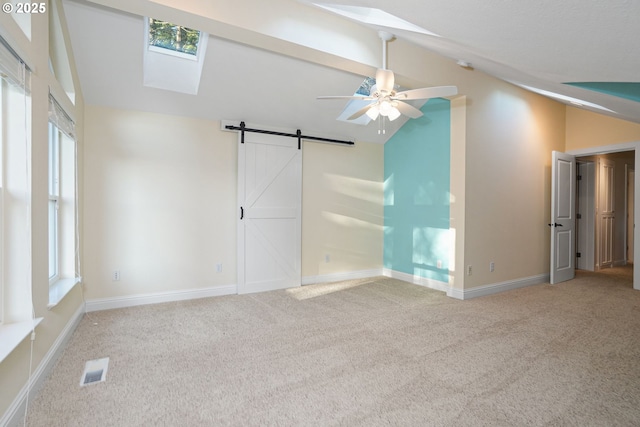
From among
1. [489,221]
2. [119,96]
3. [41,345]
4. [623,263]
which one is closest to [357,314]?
[489,221]

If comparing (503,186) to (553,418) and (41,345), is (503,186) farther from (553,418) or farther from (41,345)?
(41,345)

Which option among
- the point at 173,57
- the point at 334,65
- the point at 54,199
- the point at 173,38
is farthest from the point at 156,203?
the point at 334,65

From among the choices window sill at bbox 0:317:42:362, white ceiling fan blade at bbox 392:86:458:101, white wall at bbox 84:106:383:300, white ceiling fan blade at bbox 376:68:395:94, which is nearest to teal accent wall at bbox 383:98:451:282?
white wall at bbox 84:106:383:300

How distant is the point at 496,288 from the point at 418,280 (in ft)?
3.45

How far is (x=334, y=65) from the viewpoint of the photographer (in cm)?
332

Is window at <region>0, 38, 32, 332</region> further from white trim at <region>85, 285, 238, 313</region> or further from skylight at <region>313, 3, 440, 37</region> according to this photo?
skylight at <region>313, 3, 440, 37</region>

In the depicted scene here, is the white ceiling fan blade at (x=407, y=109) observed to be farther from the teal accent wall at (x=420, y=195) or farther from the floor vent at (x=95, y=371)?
the floor vent at (x=95, y=371)

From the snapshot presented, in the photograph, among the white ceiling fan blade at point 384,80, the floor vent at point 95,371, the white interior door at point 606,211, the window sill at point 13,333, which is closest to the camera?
the window sill at point 13,333

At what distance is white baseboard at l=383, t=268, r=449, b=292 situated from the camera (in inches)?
184

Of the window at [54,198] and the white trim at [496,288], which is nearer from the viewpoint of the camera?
the window at [54,198]

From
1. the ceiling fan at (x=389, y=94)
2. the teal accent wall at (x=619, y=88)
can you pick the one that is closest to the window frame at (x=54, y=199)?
the ceiling fan at (x=389, y=94)

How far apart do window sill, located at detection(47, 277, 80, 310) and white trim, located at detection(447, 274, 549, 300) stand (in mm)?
4168

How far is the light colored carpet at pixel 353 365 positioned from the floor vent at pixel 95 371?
46 millimetres

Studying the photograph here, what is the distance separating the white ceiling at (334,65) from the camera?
66.6 inches
